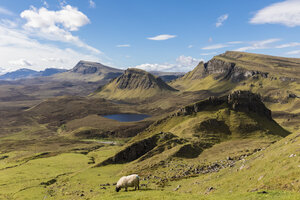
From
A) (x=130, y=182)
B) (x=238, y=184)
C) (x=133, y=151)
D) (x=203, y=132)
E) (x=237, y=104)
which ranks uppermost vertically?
(x=237, y=104)

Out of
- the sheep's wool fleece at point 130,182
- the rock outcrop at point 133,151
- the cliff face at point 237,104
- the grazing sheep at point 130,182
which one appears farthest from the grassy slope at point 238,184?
the cliff face at point 237,104

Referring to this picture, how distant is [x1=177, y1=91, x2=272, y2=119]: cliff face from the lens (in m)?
128

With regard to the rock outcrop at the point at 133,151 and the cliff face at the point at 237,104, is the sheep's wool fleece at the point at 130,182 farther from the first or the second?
the cliff face at the point at 237,104

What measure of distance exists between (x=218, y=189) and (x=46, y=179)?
2981 inches

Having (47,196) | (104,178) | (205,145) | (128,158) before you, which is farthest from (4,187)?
(205,145)

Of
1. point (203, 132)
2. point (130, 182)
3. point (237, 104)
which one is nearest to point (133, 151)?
point (203, 132)

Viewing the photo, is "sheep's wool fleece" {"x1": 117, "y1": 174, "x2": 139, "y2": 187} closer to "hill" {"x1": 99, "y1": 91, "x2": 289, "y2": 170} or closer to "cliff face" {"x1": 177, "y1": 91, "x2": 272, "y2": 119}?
"hill" {"x1": 99, "y1": 91, "x2": 289, "y2": 170}

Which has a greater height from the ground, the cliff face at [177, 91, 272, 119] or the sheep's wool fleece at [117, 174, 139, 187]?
the cliff face at [177, 91, 272, 119]

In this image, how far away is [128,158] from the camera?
95750 mm

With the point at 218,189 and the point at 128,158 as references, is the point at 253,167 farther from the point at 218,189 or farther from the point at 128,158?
the point at 128,158

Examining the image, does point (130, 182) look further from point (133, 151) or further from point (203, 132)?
point (203, 132)

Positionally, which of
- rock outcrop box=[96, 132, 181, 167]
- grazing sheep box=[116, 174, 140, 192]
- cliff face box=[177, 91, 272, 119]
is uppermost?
cliff face box=[177, 91, 272, 119]

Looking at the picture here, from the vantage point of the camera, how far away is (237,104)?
127312mm

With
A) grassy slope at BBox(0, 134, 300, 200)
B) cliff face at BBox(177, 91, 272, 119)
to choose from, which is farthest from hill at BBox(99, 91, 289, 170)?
grassy slope at BBox(0, 134, 300, 200)
